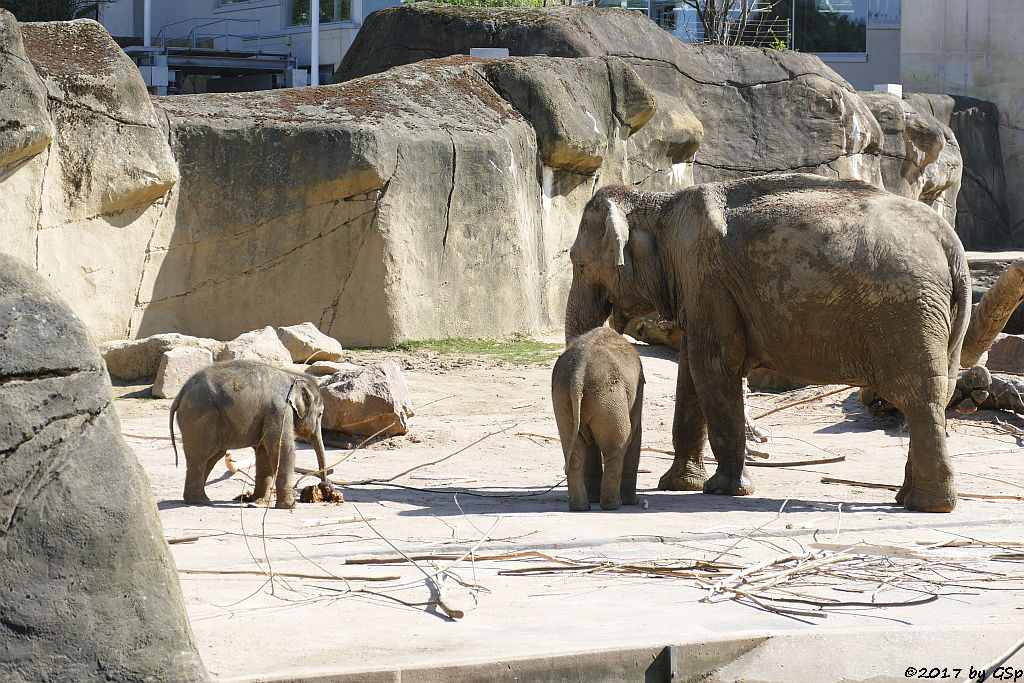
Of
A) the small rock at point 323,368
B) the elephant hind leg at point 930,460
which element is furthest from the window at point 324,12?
the elephant hind leg at point 930,460

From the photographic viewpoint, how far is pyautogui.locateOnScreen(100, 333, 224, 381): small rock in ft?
33.9

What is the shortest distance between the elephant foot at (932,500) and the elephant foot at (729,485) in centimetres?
91

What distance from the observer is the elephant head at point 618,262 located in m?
7.13

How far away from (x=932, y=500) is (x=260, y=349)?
227 inches

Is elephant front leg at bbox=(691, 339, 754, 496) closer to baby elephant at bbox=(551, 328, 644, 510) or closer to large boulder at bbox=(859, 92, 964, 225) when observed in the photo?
baby elephant at bbox=(551, 328, 644, 510)

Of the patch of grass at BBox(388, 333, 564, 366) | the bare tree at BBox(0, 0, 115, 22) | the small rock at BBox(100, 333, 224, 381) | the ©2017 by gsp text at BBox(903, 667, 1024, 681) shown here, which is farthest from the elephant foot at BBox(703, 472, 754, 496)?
the bare tree at BBox(0, 0, 115, 22)

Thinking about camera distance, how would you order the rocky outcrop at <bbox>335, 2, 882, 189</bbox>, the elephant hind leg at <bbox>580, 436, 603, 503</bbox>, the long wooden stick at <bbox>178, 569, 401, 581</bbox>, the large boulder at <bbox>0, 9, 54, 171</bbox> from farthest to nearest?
the rocky outcrop at <bbox>335, 2, 882, 189</bbox> → the large boulder at <bbox>0, 9, 54, 171</bbox> → the elephant hind leg at <bbox>580, 436, 603, 503</bbox> → the long wooden stick at <bbox>178, 569, 401, 581</bbox>

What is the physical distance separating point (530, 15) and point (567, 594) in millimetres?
14015

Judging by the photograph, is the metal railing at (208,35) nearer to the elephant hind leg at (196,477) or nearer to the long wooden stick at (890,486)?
the long wooden stick at (890,486)

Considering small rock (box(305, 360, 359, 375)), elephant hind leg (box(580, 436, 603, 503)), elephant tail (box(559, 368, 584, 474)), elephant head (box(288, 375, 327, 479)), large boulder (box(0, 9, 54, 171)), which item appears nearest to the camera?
elephant tail (box(559, 368, 584, 474))

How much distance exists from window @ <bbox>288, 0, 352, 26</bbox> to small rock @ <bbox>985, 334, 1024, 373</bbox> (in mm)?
21205

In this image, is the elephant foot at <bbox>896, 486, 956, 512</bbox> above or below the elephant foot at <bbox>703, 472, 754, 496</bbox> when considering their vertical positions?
above

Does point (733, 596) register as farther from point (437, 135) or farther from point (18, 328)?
point (437, 135)

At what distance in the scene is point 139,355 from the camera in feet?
33.9
